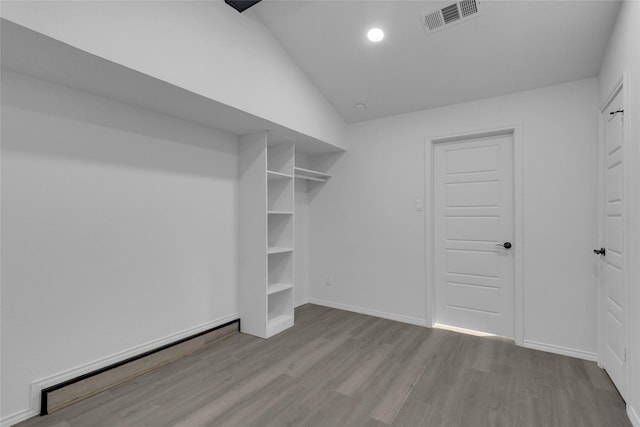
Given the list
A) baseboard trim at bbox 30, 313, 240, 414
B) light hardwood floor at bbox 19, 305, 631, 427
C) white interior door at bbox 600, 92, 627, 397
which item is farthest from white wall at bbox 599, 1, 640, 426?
baseboard trim at bbox 30, 313, 240, 414

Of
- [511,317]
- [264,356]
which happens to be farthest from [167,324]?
[511,317]

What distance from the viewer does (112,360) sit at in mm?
2295

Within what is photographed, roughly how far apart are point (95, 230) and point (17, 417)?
46.8 inches

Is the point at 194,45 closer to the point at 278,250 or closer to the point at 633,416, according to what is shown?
the point at 278,250

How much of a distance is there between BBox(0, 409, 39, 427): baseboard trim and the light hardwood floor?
1.6 inches

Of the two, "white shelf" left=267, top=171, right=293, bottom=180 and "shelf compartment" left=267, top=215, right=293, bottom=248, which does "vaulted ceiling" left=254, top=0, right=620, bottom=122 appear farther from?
"shelf compartment" left=267, top=215, right=293, bottom=248

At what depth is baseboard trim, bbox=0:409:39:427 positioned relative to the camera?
1.81 meters

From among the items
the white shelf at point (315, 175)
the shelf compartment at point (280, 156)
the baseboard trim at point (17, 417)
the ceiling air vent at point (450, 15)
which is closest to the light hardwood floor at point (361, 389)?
the baseboard trim at point (17, 417)

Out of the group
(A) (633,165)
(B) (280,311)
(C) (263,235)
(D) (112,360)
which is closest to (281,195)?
(C) (263,235)

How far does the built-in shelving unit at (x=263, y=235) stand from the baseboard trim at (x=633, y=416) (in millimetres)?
2702

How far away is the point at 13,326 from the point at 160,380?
3.26 ft

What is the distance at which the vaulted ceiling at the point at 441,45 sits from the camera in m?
2.30

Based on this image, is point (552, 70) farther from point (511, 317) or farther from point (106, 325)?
point (106, 325)

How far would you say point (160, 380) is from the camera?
2.33 meters
